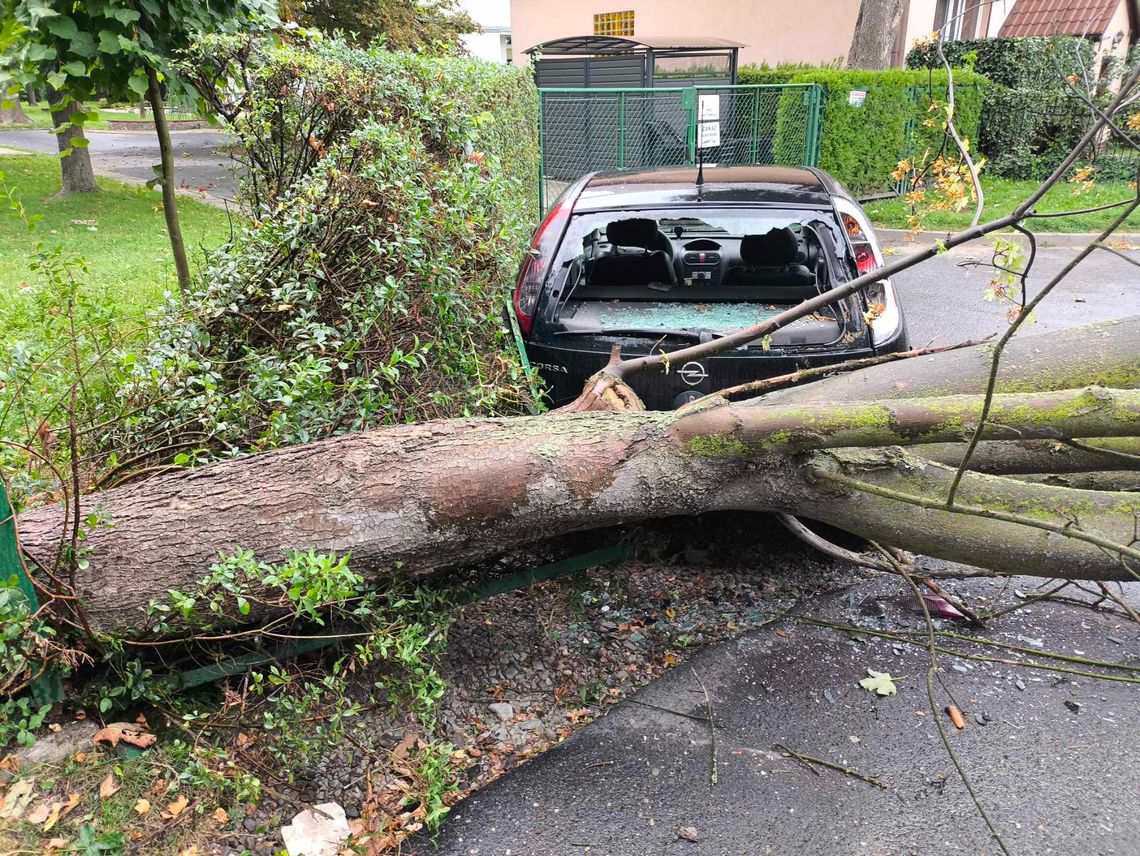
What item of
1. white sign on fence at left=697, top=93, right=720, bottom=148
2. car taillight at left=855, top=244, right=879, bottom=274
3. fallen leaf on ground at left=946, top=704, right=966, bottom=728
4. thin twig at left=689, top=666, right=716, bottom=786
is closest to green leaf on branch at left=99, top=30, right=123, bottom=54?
white sign on fence at left=697, top=93, right=720, bottom=148

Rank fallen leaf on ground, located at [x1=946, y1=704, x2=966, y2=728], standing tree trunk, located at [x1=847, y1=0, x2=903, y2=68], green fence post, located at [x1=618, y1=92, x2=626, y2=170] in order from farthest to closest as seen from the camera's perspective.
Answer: standing tree trunk, located at [x1=847, y1=0, x2=903, y2=68], green fence post, located at [x1=618, y1=92, x2=626, y2=170], fallen leaf on ground, located at [x1=946, y1=704, x2=966, y2=728]

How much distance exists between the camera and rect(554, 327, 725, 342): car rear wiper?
3834 mm

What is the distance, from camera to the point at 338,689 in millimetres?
2605

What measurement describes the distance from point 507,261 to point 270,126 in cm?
170

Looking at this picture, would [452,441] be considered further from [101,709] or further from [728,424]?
[101,709]

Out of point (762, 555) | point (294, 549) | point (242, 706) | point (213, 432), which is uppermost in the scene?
point (213, 432)

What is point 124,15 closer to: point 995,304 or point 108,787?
point 108,787

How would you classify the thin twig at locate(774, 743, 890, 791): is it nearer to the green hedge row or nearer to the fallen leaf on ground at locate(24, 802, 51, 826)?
the fallen leaf on ground at locate(24, 802, 51, 826)

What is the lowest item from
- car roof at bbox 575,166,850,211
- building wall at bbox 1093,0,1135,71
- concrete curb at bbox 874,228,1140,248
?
concrete curb at bbox 874,228,1140,248

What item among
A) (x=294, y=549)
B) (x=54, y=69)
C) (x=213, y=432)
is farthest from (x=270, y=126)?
(x=294, y=549)

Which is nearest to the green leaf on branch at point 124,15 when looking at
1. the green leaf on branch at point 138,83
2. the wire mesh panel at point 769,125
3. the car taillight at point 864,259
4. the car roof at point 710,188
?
the green leaf on branch at point 138,83

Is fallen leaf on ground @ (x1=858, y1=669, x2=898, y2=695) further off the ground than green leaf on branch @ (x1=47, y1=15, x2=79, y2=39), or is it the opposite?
green leaf on branch @ (x1=47, y1=15, x2=79, y2=39)

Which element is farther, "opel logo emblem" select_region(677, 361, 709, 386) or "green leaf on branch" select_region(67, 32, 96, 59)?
"green leaf on branch" select_region(67, 32, 96, 59)

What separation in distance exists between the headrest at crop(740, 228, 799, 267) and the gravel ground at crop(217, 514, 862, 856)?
162 centimetres
